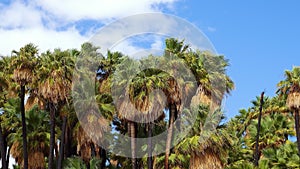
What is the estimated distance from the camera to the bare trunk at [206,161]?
28922mm

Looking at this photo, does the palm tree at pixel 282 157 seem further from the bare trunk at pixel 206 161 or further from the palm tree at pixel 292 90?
the bare trunk at pixel 206 161

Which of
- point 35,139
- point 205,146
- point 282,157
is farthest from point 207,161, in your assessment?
point 35,139

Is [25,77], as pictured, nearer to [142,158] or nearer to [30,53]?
[30,53]

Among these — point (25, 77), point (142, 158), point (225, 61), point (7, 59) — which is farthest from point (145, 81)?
point (7, 59)

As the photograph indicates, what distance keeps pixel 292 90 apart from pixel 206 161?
1545 centimetres

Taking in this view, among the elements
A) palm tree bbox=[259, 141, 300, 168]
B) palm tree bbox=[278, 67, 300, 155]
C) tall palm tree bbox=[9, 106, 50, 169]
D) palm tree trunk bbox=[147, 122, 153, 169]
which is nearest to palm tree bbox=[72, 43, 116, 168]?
tall palm tree bbox=[9, 106, 50, 169]

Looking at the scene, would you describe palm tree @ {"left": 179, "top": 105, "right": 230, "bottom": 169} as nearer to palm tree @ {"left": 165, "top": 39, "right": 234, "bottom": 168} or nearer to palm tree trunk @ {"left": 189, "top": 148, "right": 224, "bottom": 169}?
palm tree trunk @ {"left": 189, "top": 148, "right": 224, "bottom": 169}

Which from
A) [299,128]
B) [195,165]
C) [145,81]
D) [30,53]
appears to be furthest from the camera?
[299,128]

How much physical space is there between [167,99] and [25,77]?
32.4 feet

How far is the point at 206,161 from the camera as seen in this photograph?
2911 centimetres

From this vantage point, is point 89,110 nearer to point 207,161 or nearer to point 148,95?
point 148,95

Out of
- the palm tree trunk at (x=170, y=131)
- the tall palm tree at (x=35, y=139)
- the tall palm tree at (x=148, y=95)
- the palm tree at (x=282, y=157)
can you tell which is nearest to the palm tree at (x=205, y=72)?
the palm tree trunk at (x=170, y=131)

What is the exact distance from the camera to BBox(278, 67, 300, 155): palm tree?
1604 inches

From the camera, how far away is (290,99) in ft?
135
